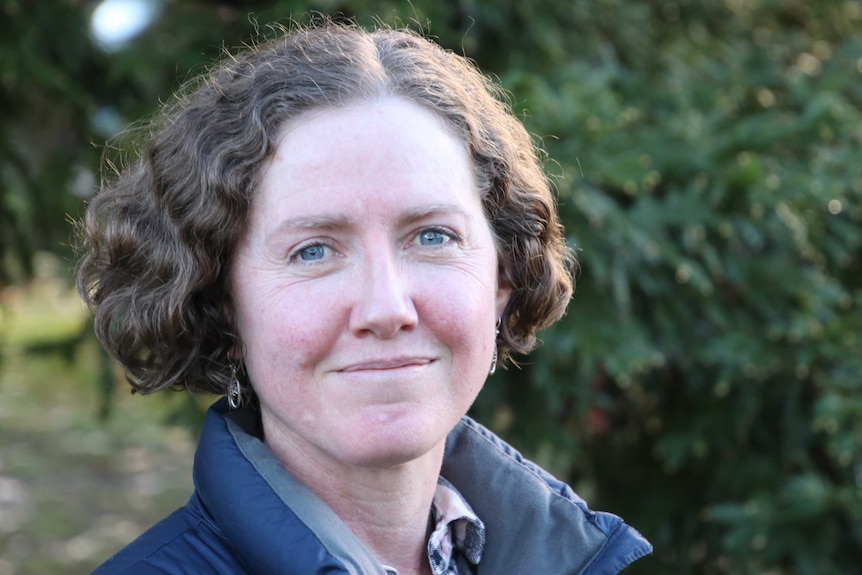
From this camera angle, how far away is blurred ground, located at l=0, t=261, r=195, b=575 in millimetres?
4117

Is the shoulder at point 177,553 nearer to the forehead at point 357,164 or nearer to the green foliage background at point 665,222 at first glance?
the forehead at point 357,164

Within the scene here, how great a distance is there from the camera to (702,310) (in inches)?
130

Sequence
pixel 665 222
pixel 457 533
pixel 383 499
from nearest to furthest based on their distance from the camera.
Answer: pixel 383 499
pixel 457 533
pixel 665 222

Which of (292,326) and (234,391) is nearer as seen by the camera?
(292,326)

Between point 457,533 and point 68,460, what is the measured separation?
6.15 m

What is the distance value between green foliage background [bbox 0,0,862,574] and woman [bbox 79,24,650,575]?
40.4 inches

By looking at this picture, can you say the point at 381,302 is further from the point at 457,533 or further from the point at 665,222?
the point at 665,222

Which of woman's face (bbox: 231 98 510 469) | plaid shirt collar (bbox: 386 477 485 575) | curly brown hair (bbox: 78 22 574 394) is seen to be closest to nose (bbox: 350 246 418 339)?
woman's face (bbox: 231 98 510 469)

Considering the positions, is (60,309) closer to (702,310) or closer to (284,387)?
(702,310)

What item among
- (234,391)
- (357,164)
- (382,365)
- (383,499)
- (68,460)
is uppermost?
(357,164)

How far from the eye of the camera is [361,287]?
1.60m

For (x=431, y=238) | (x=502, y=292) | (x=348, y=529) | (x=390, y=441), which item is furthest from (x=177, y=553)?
(x=502, y=292)

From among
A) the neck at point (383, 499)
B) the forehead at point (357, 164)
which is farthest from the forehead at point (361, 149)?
the neck at point (383, 499)

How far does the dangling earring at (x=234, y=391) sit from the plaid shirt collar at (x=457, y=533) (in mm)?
444
